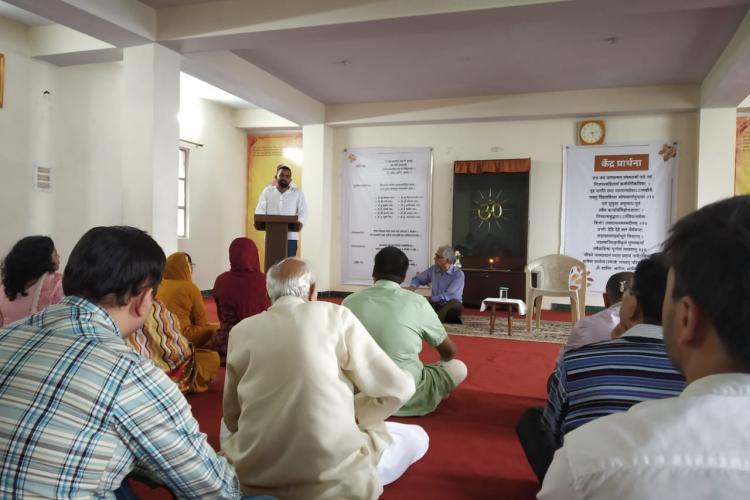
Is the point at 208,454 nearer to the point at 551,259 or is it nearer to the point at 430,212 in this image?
the point at 551,259

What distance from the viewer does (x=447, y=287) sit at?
607 cm

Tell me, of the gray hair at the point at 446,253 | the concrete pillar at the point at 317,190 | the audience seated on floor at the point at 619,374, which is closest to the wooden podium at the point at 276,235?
the gray hair at the point at 446,253

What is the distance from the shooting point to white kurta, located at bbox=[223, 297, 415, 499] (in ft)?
5.17

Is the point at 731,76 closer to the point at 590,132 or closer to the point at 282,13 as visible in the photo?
the point at 590,132

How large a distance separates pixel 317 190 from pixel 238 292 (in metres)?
4.56

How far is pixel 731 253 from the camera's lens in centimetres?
60

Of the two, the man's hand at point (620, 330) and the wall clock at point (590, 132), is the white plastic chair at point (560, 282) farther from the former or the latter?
the man's hand at point (620, 330)

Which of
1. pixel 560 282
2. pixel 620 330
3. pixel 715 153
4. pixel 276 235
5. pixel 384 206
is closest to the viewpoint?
pixel 620 330

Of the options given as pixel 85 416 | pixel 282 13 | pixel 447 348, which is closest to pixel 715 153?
pixel 282 13

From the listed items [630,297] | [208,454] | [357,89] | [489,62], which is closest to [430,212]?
[357,89]

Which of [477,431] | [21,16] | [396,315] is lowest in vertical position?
[477,431]

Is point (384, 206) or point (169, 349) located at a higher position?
point (384, 206)

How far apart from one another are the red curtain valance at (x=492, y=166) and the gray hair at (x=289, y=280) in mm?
6198

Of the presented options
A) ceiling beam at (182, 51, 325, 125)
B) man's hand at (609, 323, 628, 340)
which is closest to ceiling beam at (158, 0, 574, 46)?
ceiling beam at (182, 51, 325, 125)
